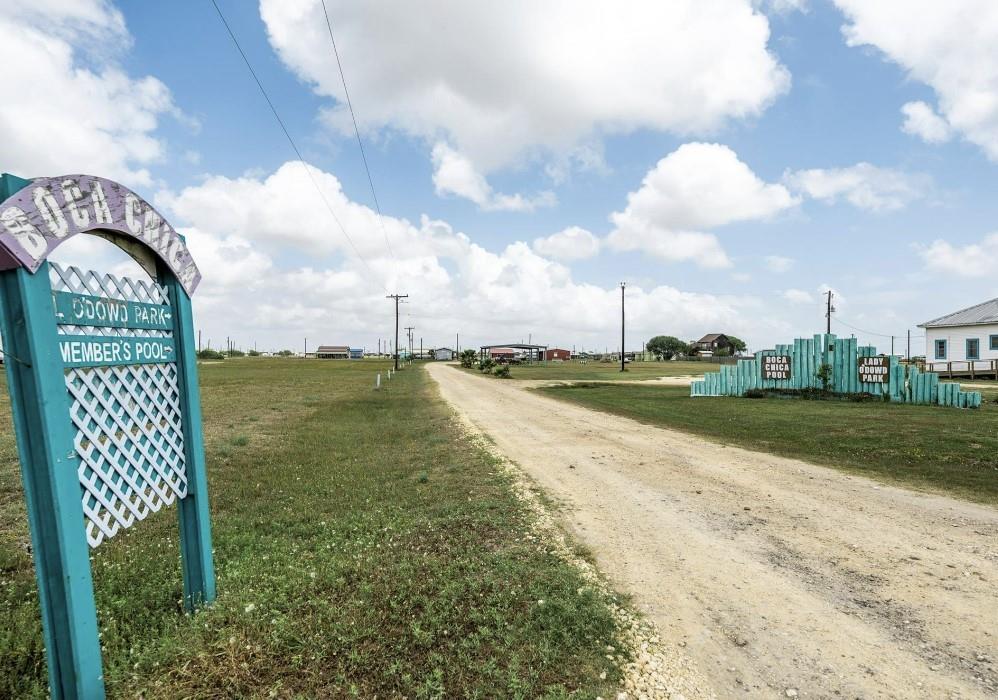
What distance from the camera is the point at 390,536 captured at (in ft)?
19.8

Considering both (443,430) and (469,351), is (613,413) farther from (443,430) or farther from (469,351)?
(469,351)

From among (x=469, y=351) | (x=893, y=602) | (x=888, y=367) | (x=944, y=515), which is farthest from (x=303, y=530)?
→ (x=469, y=351)

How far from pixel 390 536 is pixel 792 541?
4.64 m

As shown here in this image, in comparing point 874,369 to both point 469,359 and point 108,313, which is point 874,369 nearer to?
point 108,313

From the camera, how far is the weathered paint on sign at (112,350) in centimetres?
319

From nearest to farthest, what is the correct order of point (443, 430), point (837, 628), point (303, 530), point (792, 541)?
point (837, 628) < point (792, 541) < point (303, 530) < point (443, 430)

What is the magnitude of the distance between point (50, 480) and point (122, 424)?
63cm

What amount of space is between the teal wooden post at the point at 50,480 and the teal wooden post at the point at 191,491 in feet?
3.98

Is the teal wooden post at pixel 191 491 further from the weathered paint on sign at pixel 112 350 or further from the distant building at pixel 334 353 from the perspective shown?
the distant building at pixel 334 353

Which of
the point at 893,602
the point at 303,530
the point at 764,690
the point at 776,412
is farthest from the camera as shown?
the point at 776,412

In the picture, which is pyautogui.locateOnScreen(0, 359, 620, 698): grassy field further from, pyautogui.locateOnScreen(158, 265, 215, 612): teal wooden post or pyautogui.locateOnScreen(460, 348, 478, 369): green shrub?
pyautogui.locateOnScreen(460, 348, 478, 369): green shrub

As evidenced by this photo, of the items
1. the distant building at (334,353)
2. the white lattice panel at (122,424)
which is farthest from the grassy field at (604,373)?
the distant building at (334,353)

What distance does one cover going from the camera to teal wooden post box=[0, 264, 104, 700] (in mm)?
2918

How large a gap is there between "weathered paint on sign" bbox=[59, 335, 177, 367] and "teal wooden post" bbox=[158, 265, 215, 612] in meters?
0.16
